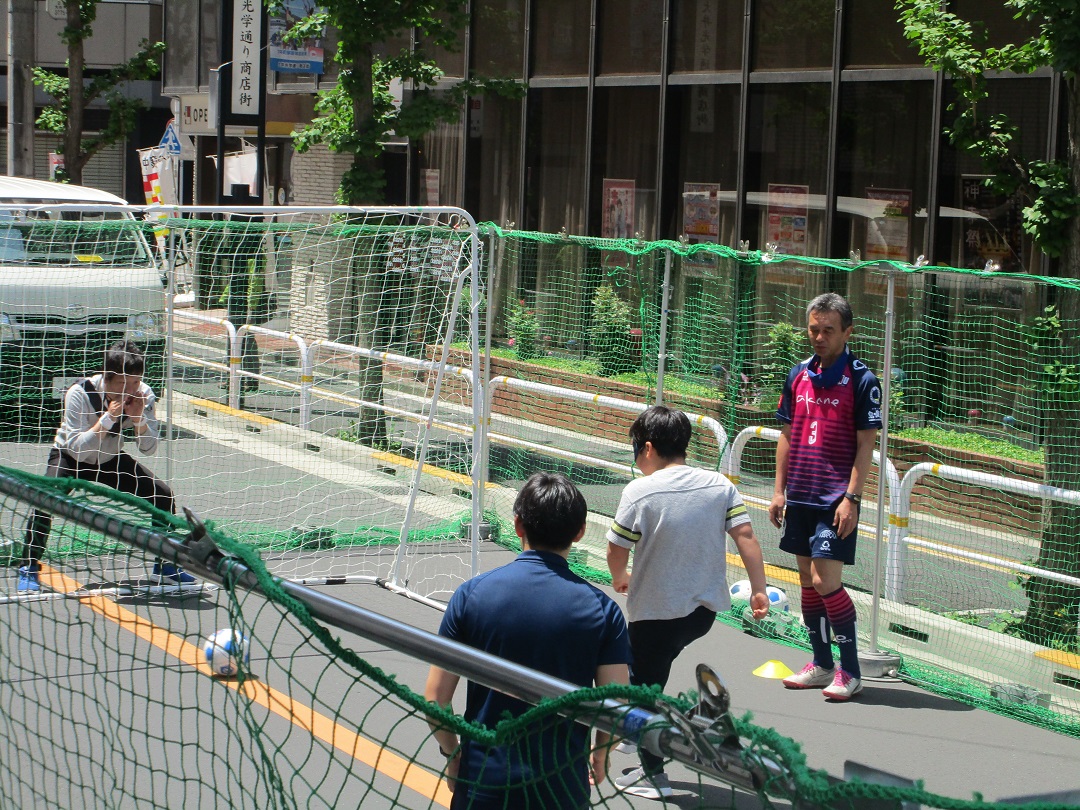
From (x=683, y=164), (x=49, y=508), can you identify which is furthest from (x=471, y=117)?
(x=49, y=508)

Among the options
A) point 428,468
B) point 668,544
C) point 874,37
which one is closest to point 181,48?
point 874,37

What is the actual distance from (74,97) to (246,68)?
7469mm

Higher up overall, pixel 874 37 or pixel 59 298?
pixel 874 37

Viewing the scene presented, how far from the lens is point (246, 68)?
16.4 m

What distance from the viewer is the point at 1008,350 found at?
9.15 meters

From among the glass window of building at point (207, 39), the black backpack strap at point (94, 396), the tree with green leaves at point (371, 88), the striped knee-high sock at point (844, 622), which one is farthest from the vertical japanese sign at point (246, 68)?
the striped knee-high sock at point (844, 622)

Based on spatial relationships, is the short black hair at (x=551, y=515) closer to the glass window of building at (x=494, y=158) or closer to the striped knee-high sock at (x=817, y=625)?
the striped knee-high sock at (x=817, y=625)

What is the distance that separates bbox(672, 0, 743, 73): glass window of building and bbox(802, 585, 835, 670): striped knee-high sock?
28.1 ft

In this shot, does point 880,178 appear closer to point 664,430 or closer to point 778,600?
point 778,600

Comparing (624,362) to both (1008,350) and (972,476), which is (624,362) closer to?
(1008,350)

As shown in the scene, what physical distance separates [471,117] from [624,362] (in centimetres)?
651

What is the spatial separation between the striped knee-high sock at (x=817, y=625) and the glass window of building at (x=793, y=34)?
25.4ft

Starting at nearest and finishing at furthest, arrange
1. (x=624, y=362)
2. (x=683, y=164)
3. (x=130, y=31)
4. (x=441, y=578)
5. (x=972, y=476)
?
1. (x=972, y=476)
2. (x=441, y=578)
3. (x=624, y=362)
4. (x=683, y=164)
5. (x=130, y=31)

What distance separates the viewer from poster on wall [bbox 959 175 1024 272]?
11086mm
